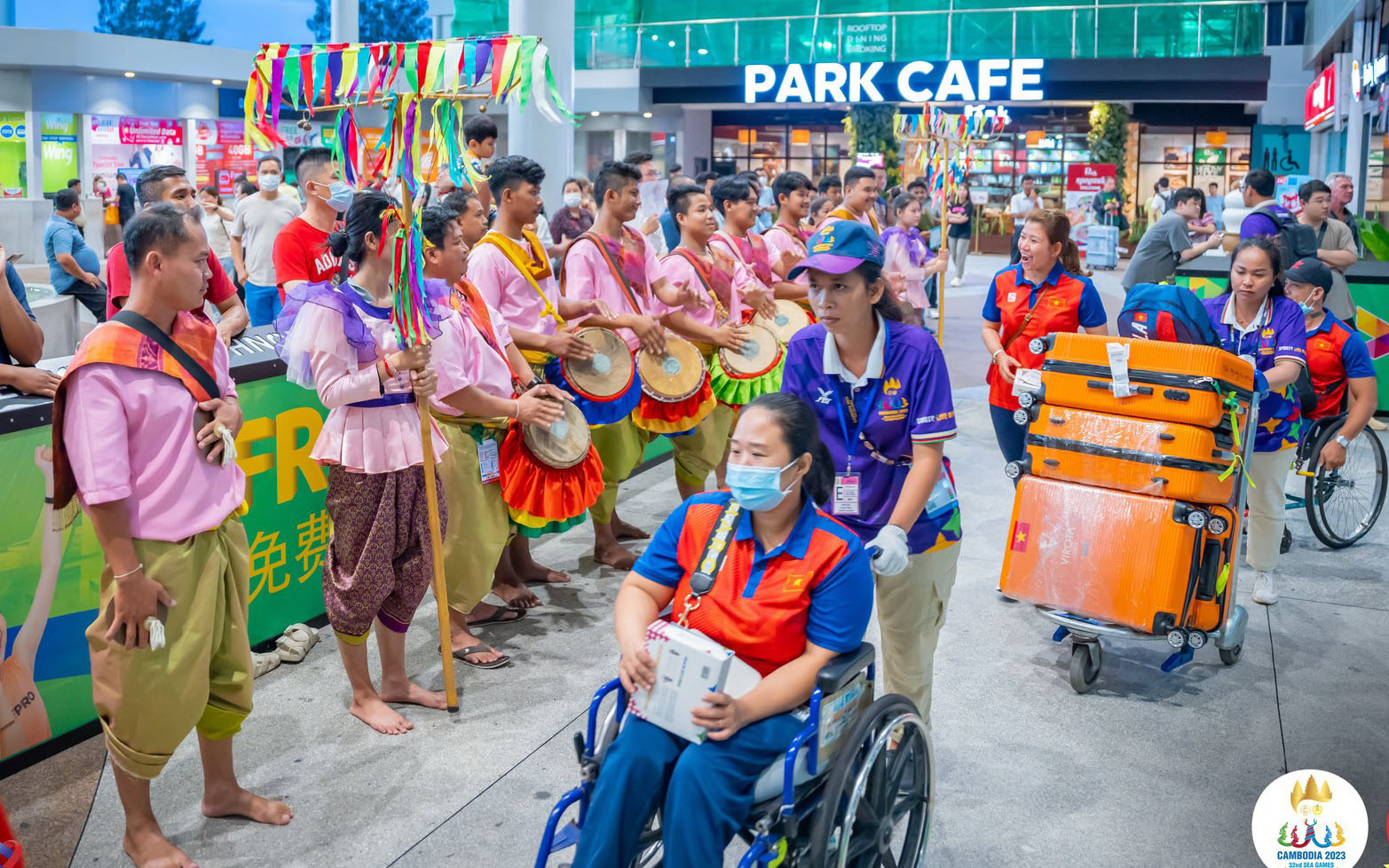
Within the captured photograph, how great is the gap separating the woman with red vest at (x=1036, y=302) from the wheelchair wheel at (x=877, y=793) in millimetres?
2555

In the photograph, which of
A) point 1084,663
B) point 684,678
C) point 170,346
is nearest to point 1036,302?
point 1084,663

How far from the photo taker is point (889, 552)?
3.06 meters

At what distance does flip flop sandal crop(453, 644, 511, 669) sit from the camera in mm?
4781

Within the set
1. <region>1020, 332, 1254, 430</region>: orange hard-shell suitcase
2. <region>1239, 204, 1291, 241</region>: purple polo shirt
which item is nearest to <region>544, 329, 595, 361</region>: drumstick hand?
<region>1020, 332, 1254, 430</region>: orange hard-shell suitcase

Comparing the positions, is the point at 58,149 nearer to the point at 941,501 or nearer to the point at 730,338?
the point at 730,338

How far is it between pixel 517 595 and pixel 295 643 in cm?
100

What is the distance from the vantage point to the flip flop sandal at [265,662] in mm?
4613

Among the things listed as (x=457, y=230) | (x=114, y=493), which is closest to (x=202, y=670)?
(x=114, y=493)

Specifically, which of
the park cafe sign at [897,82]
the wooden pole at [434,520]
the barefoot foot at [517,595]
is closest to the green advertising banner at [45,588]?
the wooden pole at [434,520]

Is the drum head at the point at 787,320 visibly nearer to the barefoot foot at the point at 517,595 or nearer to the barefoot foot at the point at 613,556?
the barefoot foot at the point at 613,556

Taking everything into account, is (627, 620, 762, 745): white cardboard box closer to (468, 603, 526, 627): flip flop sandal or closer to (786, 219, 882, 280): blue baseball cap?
(786, 219, 882, 280): blue baseball cap

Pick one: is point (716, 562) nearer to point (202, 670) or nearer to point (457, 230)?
point (202, 670)

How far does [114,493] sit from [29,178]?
25.1m

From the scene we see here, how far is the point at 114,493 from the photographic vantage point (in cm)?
298
